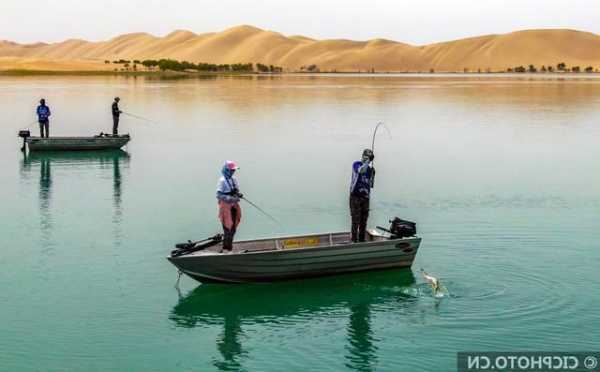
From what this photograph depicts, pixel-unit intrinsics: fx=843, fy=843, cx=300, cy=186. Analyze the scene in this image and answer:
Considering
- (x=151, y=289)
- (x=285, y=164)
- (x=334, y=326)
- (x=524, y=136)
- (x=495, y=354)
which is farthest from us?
(x=524, y=136)

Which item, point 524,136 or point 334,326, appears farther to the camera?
point 524,136

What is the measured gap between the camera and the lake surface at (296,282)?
13.3 m

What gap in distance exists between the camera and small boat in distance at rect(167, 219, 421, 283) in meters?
15.6

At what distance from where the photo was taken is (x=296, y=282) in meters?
16.3

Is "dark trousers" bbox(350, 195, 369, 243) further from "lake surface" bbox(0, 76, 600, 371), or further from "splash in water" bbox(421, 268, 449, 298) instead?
"splash in water" bbox(421, 268, 449, 298)

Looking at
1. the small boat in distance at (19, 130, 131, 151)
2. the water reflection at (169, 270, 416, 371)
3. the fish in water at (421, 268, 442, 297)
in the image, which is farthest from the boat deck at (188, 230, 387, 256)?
the small boat in distance at (19, 130, 131, 151)

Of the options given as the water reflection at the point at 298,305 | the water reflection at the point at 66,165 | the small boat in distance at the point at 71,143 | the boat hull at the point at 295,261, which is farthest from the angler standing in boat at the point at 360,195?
the small boat in distance at the point at 71,143

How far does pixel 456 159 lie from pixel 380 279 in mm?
17781

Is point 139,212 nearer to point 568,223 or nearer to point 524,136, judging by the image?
point 568,223

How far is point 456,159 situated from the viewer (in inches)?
1318

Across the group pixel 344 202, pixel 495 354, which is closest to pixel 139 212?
pixel 344 202

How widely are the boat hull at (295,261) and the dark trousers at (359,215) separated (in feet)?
1.82

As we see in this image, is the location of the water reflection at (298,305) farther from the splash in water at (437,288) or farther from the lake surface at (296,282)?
the splash in water at (437,288)

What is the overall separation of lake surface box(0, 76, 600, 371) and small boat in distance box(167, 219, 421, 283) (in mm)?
262
